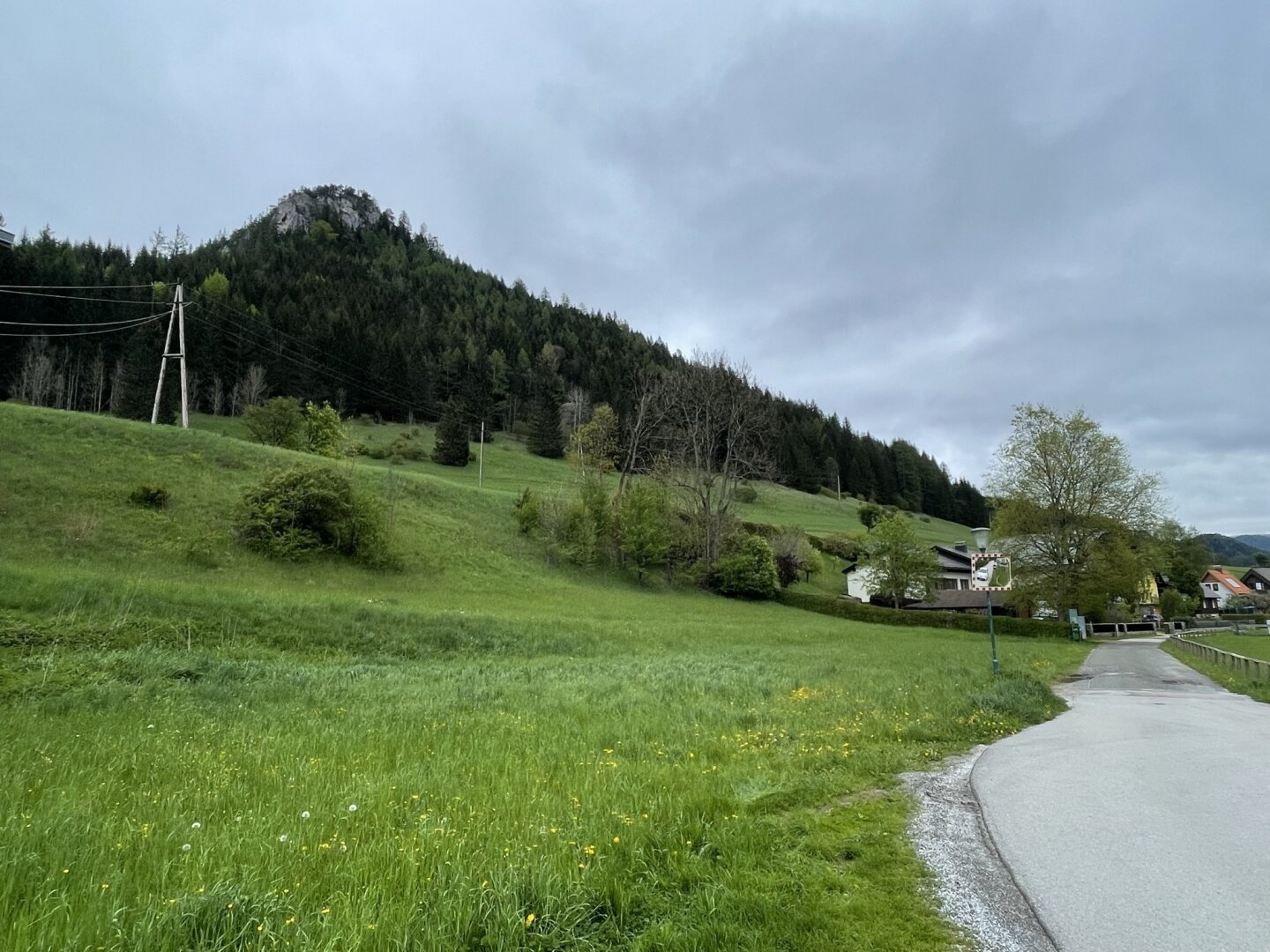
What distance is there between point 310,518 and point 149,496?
259 inches

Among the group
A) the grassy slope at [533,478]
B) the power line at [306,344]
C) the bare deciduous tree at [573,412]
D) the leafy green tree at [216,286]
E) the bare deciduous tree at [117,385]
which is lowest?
the grassy slope at [533,478]

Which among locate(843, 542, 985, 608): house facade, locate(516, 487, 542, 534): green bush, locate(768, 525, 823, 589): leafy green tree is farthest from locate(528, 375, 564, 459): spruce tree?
locate(516, 487, 542, 534): green bush

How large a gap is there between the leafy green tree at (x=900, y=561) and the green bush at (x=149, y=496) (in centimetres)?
5000

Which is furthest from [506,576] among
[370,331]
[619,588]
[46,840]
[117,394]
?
[370,331]

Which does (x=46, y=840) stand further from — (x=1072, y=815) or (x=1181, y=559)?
(x=1181, y=559)

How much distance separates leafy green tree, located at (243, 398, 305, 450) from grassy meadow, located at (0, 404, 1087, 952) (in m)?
31.7

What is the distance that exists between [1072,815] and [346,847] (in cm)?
619

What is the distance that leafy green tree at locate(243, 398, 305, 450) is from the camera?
54844 mm

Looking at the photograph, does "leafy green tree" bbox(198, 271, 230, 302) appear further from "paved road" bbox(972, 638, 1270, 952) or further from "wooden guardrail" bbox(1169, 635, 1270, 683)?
"wooden guardrail" bbox(1169, 635, 1270, 683)

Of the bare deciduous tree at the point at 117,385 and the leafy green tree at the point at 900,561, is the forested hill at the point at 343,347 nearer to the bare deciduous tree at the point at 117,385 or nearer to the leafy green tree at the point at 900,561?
the bare deciduous tree at the point at 117,385

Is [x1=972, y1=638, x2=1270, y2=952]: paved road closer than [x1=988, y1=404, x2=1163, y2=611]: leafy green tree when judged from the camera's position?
Yes

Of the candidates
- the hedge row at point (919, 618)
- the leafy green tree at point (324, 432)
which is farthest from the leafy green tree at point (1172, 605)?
the leafy green tree at point (324, 432)

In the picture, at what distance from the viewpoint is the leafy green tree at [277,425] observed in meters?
54.8

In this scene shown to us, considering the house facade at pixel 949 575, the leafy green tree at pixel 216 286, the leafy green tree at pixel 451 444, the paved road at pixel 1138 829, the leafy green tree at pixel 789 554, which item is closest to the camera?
the paved road at pixel 1138 829
